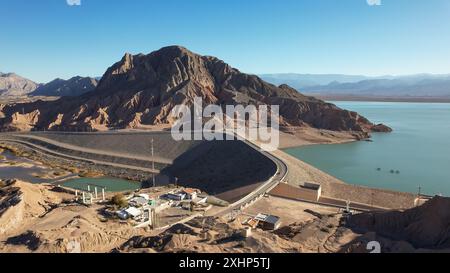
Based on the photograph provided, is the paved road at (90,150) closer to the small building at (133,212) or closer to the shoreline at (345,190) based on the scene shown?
the shoreline at (345,190)

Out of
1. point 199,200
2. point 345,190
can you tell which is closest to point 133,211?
point 199,200

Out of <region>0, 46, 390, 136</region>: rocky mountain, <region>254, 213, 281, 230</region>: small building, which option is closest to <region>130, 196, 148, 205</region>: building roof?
<region>254, 213, 281, 230</region>: small building

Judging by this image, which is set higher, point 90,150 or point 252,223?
point 252,223

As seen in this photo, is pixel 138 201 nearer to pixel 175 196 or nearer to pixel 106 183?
pixel 175 196

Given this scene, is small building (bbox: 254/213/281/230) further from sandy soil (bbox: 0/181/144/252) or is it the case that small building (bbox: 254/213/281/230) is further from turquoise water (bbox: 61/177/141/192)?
turquoise water (bbox: 61/177/141/192)

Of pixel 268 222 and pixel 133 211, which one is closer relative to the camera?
pixel 268 222

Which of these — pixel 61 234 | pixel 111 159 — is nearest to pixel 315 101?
pixel 111 159

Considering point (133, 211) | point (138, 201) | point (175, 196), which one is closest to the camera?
point (133, 211)
